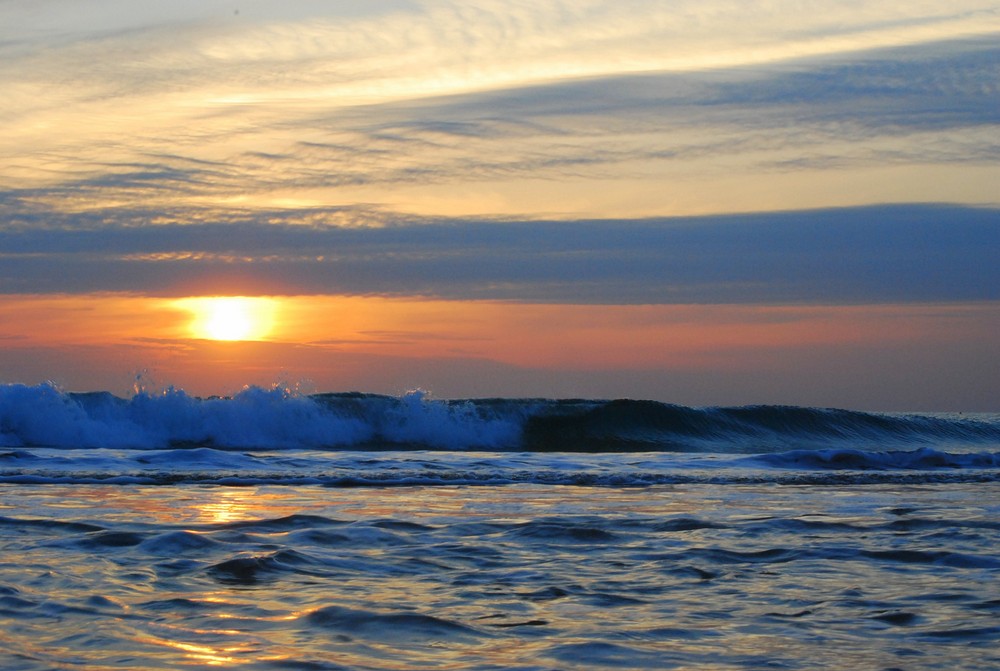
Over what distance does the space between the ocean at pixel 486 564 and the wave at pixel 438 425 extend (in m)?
6.93

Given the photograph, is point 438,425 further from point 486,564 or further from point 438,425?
point 486,564

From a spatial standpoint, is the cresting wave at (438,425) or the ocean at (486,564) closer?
the ocean at (486,564)

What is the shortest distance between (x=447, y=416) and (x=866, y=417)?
12.1 metres

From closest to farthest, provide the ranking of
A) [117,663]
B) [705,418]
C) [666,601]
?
[117,663], [666,601], [705,418]

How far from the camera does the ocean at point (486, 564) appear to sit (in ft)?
15.2

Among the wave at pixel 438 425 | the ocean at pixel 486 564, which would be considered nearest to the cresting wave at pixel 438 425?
the wave at pixel 438 425

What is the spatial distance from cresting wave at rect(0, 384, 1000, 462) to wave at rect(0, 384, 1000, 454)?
3cm

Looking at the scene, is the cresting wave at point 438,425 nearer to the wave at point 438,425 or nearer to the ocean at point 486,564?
the wave at point 438,425

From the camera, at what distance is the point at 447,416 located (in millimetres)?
25438

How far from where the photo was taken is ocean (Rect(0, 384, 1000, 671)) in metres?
4.64

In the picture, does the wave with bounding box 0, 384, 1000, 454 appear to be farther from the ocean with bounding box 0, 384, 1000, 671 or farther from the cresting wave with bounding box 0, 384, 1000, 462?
the ocean with bounding box 0, 384, 1000, 671

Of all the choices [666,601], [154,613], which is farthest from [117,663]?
[666,601]

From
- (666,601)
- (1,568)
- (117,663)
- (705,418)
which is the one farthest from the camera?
(705,418)

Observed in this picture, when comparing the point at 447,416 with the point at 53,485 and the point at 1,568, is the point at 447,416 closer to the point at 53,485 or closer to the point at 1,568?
Result: the point at 53,485
